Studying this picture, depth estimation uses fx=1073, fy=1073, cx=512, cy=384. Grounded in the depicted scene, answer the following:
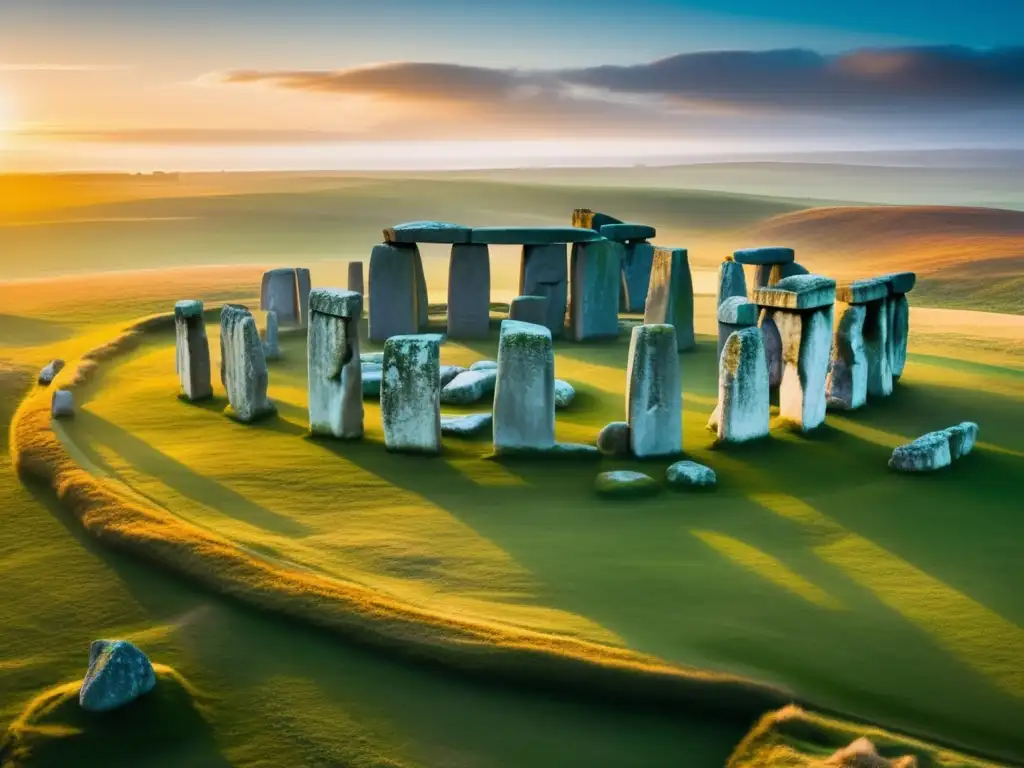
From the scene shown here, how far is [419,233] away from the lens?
Result: 16.7 m

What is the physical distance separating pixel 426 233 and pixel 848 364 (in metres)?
7.30

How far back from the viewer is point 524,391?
396 inches

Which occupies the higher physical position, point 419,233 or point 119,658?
point 419,233

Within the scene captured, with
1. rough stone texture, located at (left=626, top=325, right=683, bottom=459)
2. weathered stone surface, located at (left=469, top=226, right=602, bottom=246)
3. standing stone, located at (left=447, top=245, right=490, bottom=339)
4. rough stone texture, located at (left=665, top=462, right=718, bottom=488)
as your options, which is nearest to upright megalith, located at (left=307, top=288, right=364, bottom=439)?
rough stone texture, located at (left=626, top=325, right=683, bottom=459)

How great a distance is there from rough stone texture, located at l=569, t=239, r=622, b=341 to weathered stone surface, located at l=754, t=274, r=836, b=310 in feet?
19.4

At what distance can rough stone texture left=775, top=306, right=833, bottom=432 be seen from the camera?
1095 cm

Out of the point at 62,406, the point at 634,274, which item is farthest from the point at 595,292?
the point at 62,406

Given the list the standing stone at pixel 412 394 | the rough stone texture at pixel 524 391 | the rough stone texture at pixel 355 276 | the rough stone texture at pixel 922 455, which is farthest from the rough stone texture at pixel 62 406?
the rough stone texture at pixel 922 455

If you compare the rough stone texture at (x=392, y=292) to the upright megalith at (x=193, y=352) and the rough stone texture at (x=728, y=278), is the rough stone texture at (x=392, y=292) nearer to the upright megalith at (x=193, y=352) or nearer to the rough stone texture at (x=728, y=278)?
the upright megalith at (x=193, y=352)

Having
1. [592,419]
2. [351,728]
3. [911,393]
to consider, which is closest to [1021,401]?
[911,393]

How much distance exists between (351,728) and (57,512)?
452 cm

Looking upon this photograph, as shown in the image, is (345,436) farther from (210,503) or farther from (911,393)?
(911,393)

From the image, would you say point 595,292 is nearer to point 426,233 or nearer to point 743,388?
point 426,233

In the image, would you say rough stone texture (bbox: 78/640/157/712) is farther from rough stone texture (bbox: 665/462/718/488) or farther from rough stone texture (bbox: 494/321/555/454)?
rough stone texture (bbox: 665/462/718/488)
